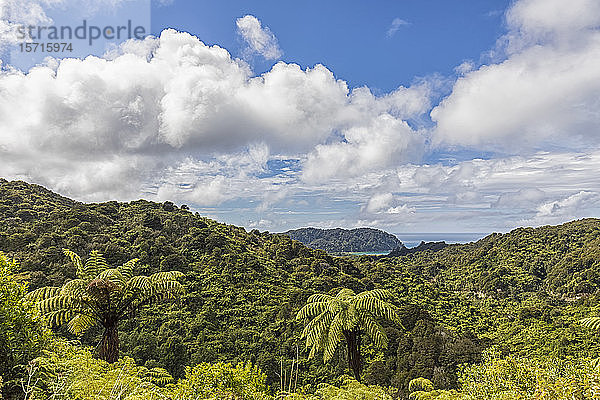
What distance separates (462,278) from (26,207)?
41393 mm

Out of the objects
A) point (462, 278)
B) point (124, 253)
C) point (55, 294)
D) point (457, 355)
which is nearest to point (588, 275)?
point (462, 278)

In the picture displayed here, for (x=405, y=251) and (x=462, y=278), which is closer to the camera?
(x=462, y=278)

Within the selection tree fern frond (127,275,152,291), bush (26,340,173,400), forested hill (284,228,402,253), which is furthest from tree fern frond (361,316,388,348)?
forested hill (284,228,402,253)

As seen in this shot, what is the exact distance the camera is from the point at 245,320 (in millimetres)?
15461

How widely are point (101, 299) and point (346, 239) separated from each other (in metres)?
101

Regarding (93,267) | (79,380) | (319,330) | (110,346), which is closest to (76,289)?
(93,267)

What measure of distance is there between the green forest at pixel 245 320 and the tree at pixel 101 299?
0.10 ft

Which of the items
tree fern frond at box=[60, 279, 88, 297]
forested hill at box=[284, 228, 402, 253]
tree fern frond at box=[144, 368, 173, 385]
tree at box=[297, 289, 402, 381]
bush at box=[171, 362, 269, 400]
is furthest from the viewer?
forested hill at box=[284, 228, 402, 253]

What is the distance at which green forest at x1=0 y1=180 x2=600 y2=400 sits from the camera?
14.3 feet

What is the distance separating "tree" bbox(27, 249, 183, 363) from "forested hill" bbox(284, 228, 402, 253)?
8982 centimetres

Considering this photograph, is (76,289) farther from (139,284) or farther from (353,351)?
(353,351)

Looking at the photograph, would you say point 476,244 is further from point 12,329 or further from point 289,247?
point 12,329

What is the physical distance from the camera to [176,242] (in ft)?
74.7

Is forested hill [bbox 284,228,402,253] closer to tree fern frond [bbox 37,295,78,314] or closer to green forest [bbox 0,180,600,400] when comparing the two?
green forest [bbox 0,180,600,400]
